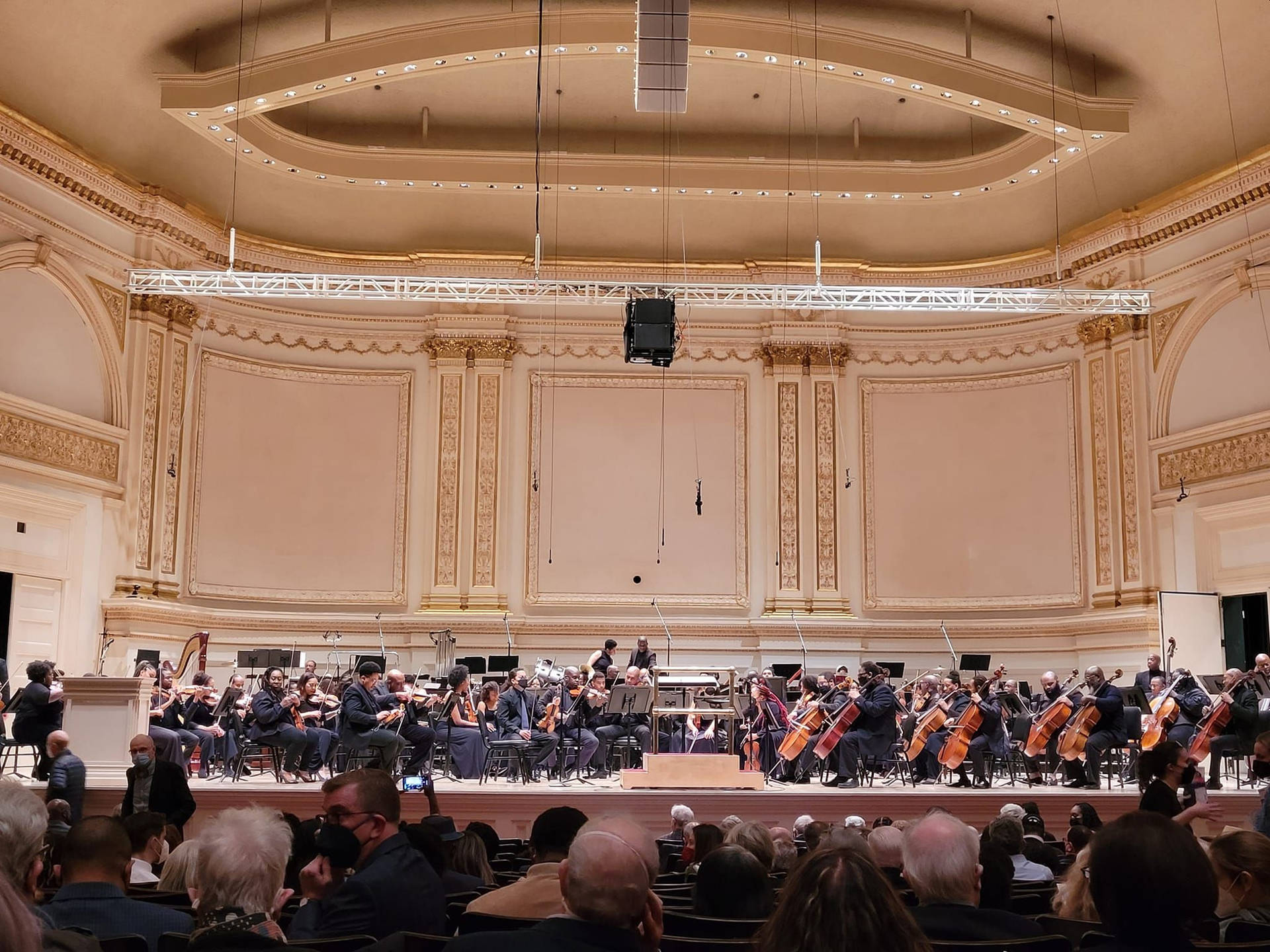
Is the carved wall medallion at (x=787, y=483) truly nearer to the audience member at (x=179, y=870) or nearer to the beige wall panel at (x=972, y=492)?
the beige wall panel at (x=972, y=492)

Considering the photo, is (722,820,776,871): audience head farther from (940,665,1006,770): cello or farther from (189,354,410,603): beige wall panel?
(189,354,410,603): beige wall panel

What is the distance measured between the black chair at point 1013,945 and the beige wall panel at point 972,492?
14594mm

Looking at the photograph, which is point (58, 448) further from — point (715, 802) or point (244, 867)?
point (244, 867)

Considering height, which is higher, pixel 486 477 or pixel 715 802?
pixel 486 477

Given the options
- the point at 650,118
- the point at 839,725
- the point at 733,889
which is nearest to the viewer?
the point at 733,889

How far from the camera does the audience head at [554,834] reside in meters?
4.04

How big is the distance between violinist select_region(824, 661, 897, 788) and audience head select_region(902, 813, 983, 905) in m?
9.09

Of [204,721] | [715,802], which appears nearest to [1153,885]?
[715,802]

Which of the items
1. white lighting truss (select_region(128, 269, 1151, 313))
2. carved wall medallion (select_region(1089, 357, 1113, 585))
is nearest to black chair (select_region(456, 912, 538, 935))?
white lighting truss (select_region(128, 269, 1151, 313))

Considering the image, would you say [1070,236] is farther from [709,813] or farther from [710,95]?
[709,813]

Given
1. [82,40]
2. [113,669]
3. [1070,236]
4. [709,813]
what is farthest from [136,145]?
[1070,236]

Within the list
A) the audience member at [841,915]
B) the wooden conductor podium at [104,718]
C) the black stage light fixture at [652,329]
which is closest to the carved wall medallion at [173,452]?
the wooden conductor podium at [104,718]

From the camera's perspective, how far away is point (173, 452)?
16.2 meters

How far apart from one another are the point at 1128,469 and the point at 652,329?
21.8 ft
